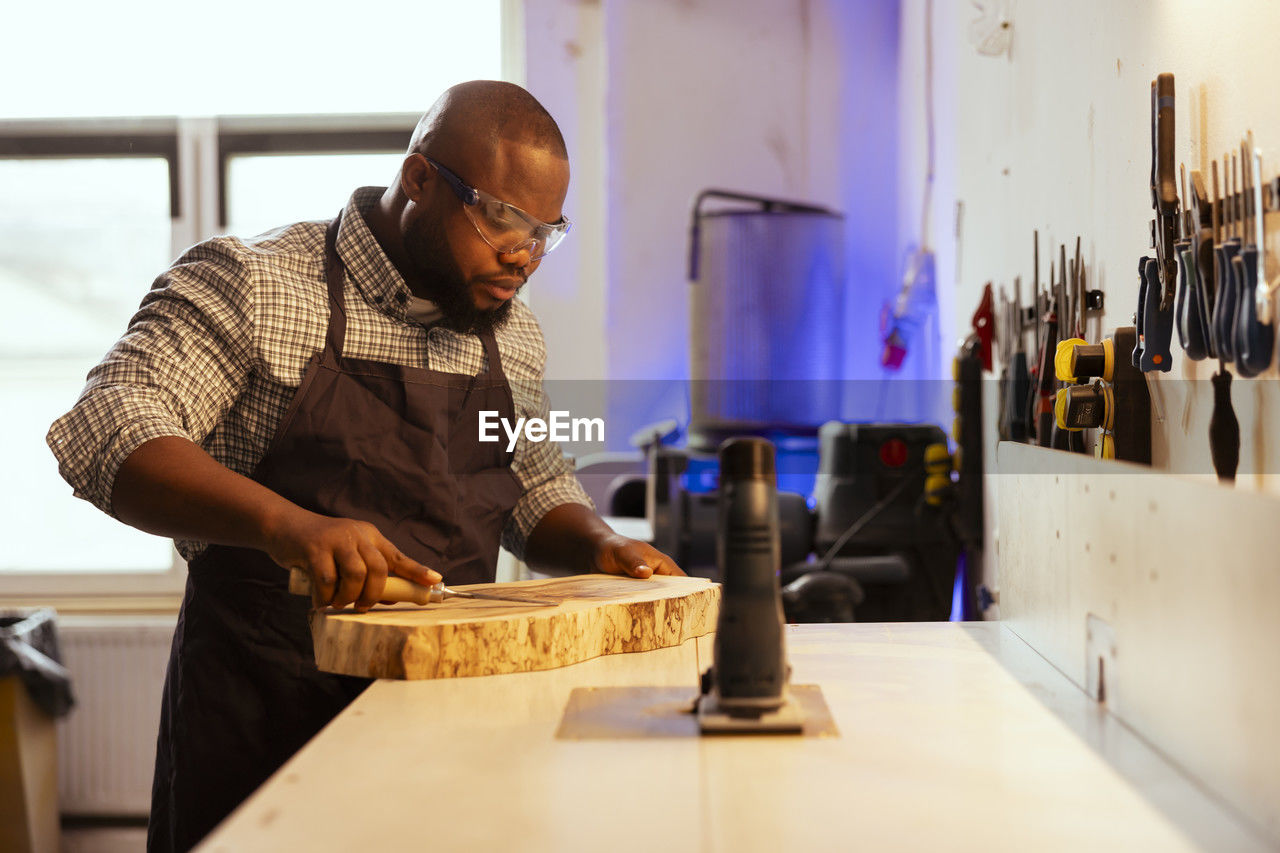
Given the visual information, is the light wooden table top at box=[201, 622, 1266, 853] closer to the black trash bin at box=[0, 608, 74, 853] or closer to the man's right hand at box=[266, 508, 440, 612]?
the man's right hand at box=[266, 508, 440, 612]

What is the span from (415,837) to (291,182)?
3167mm

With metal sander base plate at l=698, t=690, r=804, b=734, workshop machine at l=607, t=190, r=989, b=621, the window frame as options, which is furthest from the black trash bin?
metal sander base plate at l=698, t=690, r=804, b=734

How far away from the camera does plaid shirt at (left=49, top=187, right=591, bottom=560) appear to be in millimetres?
1245

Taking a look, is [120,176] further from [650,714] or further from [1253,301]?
[1253,301]

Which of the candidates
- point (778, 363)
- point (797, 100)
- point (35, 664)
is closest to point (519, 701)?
point (778, 363)

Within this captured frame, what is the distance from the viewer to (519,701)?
1.00 metres

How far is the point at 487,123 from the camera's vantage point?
1512 millimetres

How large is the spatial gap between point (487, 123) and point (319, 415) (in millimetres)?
446

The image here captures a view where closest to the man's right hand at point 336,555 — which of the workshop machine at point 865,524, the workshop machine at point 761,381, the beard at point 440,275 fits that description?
the beard at point 440,275

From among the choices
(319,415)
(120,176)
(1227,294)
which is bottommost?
(319,415)

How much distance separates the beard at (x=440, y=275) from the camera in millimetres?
1517

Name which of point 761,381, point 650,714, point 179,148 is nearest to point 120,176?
point 179,148

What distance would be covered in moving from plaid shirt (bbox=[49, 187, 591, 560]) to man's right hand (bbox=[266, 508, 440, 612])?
0.22m

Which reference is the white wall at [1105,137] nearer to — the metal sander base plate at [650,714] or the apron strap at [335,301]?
the metal sander base plate at [650,714]
